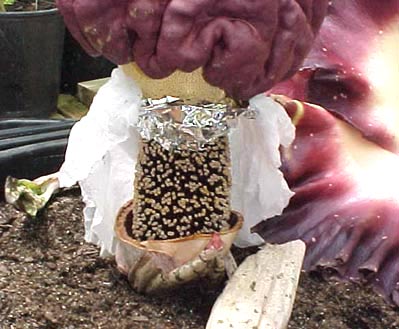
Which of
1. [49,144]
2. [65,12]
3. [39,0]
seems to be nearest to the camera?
[65,12]

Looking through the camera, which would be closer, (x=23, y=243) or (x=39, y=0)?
(x=23, y=243)

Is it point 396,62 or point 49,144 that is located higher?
point 396,62

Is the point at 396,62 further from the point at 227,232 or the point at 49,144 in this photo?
the point at 49,144

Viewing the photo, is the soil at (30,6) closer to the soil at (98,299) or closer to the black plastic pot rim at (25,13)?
the black plastic pot rim at (25,13)

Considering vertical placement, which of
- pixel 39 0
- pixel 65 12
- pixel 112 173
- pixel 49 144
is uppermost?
pixel 65 12

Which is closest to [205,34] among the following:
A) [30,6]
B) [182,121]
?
[182,121]

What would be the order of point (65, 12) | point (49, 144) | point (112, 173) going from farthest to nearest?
point (49, 144)
point (112, 173)
point (65, 12)

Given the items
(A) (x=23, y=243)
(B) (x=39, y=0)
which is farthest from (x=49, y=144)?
(B) (x=39, y=0)

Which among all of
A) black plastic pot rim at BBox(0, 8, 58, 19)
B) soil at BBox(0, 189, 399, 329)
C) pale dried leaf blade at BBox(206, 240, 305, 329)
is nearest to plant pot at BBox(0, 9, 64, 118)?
black plastic pot rim at BBox(0, 8, 58, 19)
